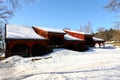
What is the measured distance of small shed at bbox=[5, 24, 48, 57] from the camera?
23359mm

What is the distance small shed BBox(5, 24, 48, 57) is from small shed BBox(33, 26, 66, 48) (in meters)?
1.83

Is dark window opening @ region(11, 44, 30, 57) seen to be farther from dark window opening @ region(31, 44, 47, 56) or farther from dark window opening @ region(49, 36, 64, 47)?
dark window opening @ region(49, 36, 64, 47)

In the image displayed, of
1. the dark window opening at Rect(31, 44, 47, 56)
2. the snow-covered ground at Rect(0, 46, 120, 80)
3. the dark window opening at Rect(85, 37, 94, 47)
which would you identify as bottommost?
the snow-covered ground at Rect(0, 46, 120, 80)

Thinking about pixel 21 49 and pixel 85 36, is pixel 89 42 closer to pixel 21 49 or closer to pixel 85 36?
pixel 85 36

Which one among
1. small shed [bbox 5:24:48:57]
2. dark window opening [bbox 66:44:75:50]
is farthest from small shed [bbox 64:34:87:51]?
small shed [bbox 5:24:48:57]

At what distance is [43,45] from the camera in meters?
26.2

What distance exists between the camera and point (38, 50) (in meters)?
25.5

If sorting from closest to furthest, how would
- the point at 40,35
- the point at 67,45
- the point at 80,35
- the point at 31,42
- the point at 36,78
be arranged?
the point at 36,78, the point at 31,42, the point at 40,35, the point at 67,45, the point at 80,35

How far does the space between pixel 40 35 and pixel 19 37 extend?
207 inches

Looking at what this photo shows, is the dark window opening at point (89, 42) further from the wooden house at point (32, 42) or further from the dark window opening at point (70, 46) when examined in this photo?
the dark window opening at point (70, 46)

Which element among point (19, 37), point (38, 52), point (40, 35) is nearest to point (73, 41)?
point (40, 35)

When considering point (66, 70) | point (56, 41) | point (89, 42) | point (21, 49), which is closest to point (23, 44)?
point (21, 49)

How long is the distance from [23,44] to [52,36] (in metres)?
6.17

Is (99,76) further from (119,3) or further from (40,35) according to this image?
(40,35)
